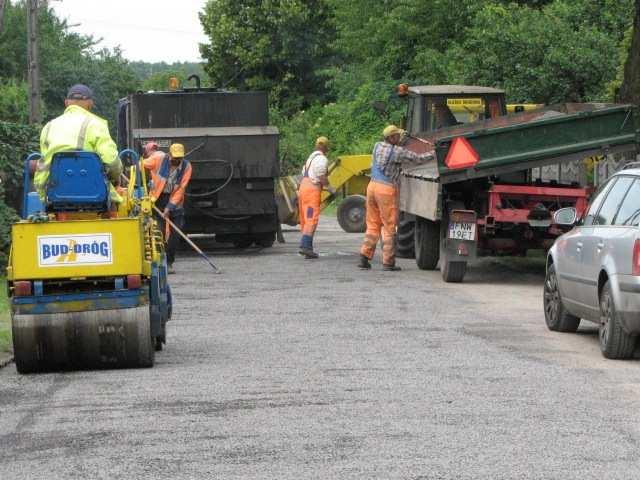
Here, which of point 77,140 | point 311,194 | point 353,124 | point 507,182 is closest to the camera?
point 77,140

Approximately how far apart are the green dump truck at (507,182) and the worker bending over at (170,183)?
3.28 metres

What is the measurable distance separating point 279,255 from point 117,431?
16.0m

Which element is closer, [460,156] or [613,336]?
[613,336]

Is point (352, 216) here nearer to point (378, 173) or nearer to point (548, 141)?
point (378, 173)

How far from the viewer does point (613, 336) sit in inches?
460

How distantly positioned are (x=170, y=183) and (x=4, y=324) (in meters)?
6.93

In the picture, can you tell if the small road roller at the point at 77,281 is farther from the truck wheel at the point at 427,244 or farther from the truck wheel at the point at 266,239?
the truck wheel at the point at 266,239

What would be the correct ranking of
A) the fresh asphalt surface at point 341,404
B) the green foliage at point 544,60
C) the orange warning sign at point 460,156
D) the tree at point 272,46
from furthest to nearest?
the tree at point 272,46 → the green foliage at point 544,60 → the orange warning sign at point 460,156 → the fresh asphalt surface at point 341,404

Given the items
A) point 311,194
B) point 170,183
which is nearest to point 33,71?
point 311,194

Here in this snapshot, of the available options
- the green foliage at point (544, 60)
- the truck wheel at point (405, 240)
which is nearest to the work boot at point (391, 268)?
the truck wheel at point (405, 240)

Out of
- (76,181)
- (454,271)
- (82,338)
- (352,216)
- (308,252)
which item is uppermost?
(76,181)

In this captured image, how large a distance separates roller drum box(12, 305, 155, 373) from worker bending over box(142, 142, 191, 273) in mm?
9469

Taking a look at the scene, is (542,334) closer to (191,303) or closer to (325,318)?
(325,318)

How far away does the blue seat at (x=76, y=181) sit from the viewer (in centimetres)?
1095
